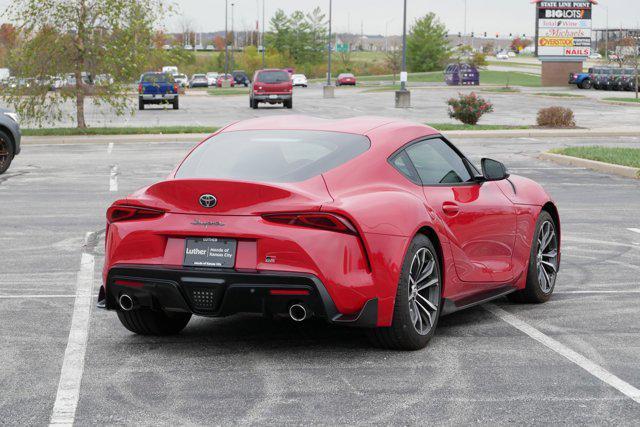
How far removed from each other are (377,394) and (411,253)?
1.12 m

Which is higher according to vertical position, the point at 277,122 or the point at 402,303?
the point at 277,122

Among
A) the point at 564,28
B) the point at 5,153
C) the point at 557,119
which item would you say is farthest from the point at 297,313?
the point at 564,28

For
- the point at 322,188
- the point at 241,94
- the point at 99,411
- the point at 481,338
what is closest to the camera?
the point at 99,411

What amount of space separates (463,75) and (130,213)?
82.8 metres

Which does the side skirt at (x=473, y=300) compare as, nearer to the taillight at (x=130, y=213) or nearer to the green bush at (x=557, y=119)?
the taillight at (x=130, y=213)

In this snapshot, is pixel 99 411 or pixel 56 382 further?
pixel 56 382

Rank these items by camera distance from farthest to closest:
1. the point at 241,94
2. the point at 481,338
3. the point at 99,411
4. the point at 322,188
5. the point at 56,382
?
the point at 241,94 < the point at 481,338 < the point at 322,188 < the point at 56,382 < the point at 99,411

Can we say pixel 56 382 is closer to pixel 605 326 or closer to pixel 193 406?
pixel 193 406

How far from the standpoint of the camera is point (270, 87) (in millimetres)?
52031

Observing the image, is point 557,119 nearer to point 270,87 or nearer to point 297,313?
point 270,87

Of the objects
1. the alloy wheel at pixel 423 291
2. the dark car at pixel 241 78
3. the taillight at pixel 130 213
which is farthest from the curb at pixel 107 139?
the dark car at pixel 241 78

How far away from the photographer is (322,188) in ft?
21.6

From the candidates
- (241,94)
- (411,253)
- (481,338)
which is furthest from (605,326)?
(241,94)

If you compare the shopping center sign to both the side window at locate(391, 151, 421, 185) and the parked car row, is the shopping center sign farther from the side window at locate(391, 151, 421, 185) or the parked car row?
the side window at locate(391, 151, 421, 185)
